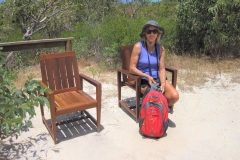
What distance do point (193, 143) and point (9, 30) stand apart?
311 inches

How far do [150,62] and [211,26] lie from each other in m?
3.63

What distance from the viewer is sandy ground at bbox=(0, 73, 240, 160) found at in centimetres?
261

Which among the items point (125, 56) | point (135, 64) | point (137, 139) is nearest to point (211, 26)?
point (125, 56)

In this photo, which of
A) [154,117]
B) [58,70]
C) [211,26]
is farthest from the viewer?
[211,26]

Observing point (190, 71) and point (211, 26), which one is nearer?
point (190, 71)

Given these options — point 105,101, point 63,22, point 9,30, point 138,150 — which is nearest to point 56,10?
point 63,22

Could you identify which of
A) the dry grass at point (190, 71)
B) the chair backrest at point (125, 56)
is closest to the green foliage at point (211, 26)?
the dry grass at point (190, 71)

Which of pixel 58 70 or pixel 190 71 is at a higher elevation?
pixel 58 70

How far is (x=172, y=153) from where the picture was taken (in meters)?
A: 2.62

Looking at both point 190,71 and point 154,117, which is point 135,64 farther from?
point 190,71

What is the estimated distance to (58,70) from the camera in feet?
10.6

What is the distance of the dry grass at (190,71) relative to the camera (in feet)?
15.8

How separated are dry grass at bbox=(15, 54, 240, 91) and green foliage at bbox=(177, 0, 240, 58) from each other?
0.52m

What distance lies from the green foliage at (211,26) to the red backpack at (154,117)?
12.4 ft
